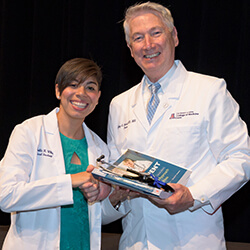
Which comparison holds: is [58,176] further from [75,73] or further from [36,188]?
[75,73]

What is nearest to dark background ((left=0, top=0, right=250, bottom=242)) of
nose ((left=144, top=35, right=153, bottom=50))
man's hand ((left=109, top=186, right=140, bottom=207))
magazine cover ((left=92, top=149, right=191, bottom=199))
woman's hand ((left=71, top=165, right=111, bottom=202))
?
nose ((left=144, top=35, right=153, bottom=50))

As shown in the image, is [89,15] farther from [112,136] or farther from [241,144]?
[241,144]

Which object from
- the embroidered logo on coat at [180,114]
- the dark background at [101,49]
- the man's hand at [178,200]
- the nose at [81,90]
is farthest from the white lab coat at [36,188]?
the dark background at [101,49]

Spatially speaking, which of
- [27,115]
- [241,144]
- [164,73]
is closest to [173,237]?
[241,144]

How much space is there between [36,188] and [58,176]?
0.12 m

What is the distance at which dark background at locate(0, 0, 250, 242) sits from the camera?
3.02 metres

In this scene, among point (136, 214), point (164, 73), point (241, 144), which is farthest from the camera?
point (164, 73)

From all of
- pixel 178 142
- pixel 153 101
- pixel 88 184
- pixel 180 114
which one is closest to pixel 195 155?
pixel 178 142

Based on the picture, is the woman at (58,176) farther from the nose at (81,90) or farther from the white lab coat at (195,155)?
the white lab coat at (195,155)

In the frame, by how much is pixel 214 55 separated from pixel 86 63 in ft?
4.46

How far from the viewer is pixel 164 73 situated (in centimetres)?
210

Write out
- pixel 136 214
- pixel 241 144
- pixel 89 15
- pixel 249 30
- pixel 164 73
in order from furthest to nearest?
pixel 89 15, pixel 249 30, pixel 164 73, pixel 136 214, pixel 241 144

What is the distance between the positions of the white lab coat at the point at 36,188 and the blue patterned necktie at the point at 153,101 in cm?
53

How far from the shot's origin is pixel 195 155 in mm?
1850
